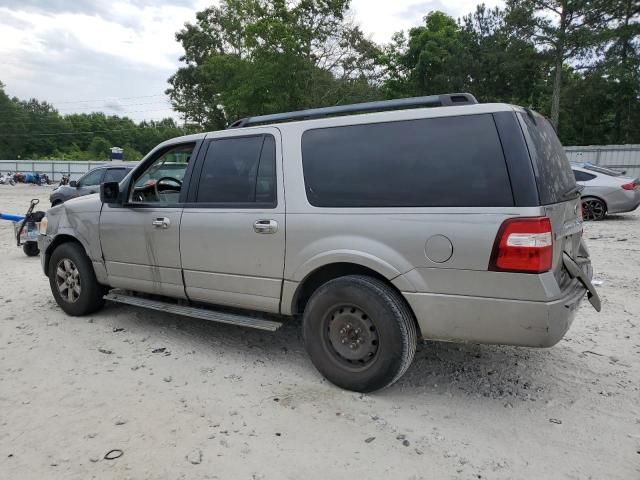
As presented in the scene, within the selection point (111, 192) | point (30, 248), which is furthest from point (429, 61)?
point (111, 192)

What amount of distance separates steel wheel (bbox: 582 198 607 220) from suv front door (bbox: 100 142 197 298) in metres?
10.7

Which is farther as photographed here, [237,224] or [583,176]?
[583,176]

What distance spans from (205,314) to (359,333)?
4.66ft

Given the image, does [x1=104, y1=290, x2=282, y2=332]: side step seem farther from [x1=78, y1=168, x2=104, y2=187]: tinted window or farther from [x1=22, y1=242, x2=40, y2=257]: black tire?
[x1=78, y1=168, x2=104, y2=187]: tinted window

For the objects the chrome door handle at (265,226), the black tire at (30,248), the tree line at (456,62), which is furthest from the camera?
the tree line at (456,62)

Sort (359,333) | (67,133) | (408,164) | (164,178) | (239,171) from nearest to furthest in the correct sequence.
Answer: (408,164), (359,333), (239,171), (164,178), (67,133)

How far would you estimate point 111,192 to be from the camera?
4734mm

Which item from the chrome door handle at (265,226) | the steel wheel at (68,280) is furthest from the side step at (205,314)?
the chrome door handle at (265,226)

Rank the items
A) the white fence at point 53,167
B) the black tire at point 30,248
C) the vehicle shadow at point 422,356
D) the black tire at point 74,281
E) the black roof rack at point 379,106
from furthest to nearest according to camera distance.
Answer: the white fence at point 53,167 < the black tire at point 30,248 < the black tire at point 74,281 < the vehicle shadow at point 422,356 < the black roof rack at point 379,106

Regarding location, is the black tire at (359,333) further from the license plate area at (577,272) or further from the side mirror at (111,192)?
the side mirror at (111,192)

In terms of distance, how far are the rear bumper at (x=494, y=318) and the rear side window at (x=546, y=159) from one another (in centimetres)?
63

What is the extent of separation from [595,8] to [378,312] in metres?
33.4

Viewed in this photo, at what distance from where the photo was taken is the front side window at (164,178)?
4512 millimetres

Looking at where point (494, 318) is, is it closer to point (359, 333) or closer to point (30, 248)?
point (359, 333)
